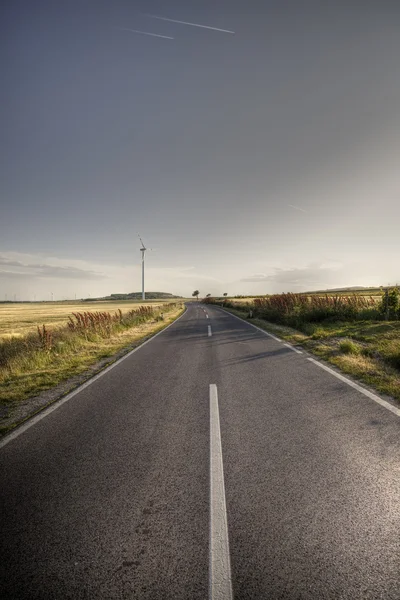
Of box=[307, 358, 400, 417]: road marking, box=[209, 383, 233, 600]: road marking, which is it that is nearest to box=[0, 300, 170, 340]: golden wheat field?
box=[307, 358, 400, 417]: road marking

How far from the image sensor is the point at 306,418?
444 cm

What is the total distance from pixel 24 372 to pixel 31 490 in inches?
223

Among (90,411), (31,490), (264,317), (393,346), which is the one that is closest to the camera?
(31,490)

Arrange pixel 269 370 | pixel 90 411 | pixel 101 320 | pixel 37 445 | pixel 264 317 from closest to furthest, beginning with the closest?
pixel 37 445, pixel 90 411, pixel 269 370, pixel 101 320, pixel 264 317

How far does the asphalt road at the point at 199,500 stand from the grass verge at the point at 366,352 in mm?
1267

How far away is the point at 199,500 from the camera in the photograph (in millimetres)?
2670

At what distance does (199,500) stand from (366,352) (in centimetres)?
754

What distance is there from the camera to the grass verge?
6125mm

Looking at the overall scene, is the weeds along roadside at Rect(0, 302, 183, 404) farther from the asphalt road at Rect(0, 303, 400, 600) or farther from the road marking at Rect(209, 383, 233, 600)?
the road marking at Rect(209, 383, 233, 600)

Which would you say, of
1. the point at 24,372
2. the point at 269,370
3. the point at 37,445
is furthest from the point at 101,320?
the point at 37,445

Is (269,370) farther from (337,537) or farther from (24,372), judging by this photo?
(24,372)

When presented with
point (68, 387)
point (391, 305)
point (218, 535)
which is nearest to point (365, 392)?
point (218, 535)

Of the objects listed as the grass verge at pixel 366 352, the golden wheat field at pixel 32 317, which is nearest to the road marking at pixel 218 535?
the grass verge at pixel 366 352

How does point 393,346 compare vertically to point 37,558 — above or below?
above
